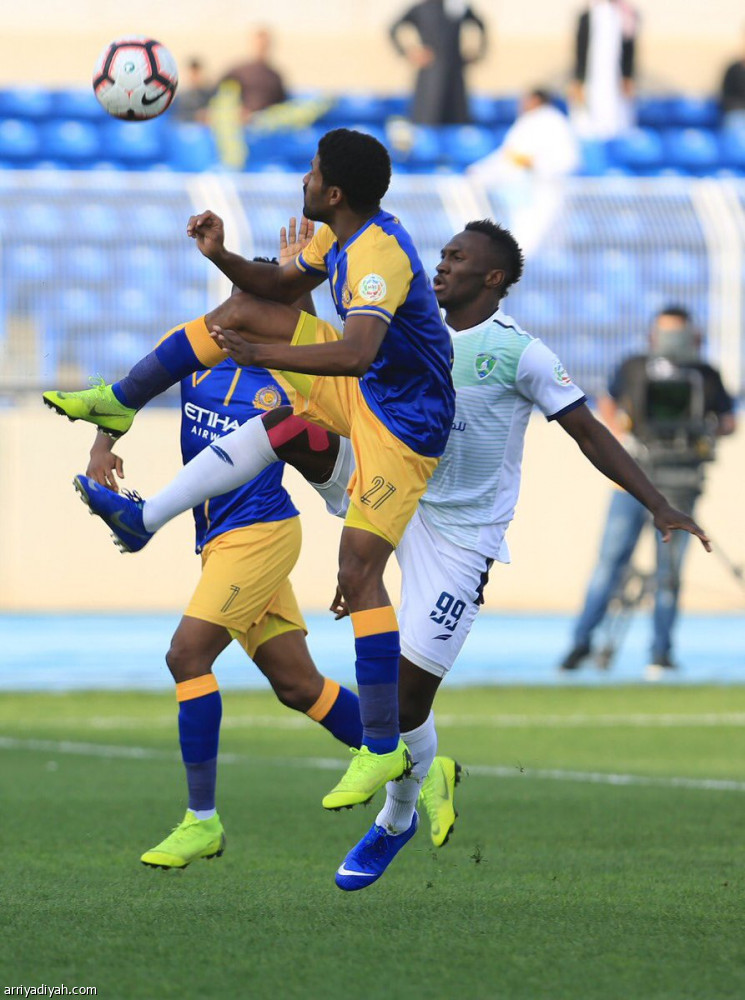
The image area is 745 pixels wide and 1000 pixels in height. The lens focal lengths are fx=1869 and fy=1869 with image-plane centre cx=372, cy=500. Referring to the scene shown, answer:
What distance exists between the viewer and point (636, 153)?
68.5 ft

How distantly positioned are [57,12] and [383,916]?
68.8ft

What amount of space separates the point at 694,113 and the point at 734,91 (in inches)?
24.5

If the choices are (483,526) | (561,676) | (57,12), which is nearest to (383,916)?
(483,526)

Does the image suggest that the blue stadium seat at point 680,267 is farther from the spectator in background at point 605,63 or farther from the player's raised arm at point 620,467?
the player's raised arm at point 620,467

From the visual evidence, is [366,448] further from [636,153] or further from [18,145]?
[636,153]

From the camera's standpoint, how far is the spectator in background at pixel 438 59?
20.8 metres

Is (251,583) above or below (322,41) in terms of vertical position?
below

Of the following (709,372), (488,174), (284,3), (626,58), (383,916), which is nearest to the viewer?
(383,916)

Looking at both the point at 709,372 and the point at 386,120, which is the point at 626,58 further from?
the point at 709,372

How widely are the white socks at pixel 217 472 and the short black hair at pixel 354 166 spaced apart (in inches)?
36.4

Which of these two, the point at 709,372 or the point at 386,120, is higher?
the point at 386,120

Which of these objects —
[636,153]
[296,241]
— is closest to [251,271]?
[296,241]

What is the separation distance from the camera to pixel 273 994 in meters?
4.08

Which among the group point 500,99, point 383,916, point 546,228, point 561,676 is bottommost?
point 561,676
